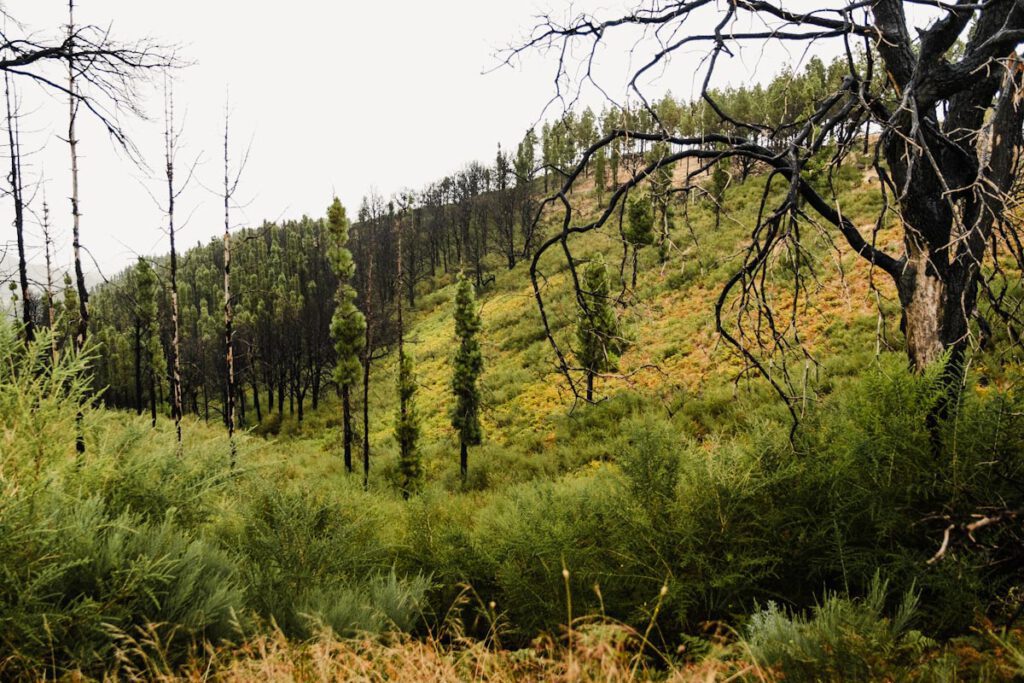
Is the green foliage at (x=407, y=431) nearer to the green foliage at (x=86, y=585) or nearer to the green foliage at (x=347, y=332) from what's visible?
the green foliage at (x=347, y=332)

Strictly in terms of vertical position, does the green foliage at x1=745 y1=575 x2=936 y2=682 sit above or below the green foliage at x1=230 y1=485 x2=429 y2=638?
above

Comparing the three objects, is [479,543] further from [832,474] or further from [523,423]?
[523,423]

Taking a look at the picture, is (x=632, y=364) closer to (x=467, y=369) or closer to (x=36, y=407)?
(x=467, y=369)

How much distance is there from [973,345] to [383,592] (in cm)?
399

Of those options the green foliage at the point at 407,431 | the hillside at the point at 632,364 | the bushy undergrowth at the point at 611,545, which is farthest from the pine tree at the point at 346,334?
the bushy undergrowth at the point at 611,545

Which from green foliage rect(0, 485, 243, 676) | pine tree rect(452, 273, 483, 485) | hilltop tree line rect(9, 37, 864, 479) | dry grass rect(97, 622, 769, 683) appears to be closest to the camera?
dry grass rect(97, 622, 769, 683)

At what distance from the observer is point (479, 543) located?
16.2ft

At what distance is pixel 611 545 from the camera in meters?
3.87

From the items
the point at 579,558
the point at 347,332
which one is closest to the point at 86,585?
the point at 579,558

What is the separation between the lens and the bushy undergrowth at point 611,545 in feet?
8.40

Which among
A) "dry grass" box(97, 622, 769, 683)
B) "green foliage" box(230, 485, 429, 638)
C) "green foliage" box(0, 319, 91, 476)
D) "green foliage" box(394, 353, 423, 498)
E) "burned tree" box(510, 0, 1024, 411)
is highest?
"burned tree" box(510, 0, 1024, 411)

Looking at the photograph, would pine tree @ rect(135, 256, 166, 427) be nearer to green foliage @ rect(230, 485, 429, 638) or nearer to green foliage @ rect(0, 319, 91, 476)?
green foliage @ rect(230, 485, 429, 638)

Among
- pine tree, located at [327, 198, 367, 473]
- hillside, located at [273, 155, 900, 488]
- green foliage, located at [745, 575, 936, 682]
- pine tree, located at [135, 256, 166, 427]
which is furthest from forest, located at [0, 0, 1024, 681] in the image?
pine tree, located at [327, 198, 367, 473]

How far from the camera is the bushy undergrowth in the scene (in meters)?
2.56
